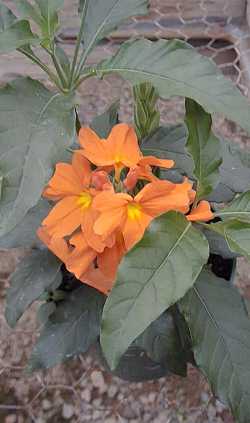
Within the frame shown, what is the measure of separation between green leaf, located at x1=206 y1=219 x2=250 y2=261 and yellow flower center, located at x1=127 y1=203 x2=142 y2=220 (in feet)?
0.24

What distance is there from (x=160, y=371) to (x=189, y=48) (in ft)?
1.71

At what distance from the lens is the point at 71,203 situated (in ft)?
2.07

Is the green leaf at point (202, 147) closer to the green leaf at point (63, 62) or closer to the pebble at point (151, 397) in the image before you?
the green leaf at point (63, 62)

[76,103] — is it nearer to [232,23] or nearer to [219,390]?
[219,390]

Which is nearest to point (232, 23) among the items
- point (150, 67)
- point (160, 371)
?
point (160, 371)

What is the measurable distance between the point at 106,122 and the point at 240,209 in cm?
24

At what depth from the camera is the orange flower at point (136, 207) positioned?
22.2 inches

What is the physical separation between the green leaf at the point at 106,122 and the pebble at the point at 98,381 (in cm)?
44

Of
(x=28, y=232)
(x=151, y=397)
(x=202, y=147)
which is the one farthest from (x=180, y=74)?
(x=151, y=397)

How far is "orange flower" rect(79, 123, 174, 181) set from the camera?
2.02ft

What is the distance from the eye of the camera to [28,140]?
0.55m

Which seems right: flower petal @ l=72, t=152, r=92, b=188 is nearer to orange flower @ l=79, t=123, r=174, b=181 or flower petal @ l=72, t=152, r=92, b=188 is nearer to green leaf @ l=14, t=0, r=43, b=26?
orange flower @ l=79, t=123, r=174, b=181

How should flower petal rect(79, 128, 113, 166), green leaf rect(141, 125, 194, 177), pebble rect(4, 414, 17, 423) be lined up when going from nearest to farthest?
flower petal rect(79, 128, 113, 166) < green leaf rect(141, 125, 194, 177) < pebble rect(4, 414, 17, 423)

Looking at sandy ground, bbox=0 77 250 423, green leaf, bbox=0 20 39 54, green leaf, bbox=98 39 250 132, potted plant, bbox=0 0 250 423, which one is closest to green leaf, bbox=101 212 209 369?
potted plant, bbox=0 0 250 423
